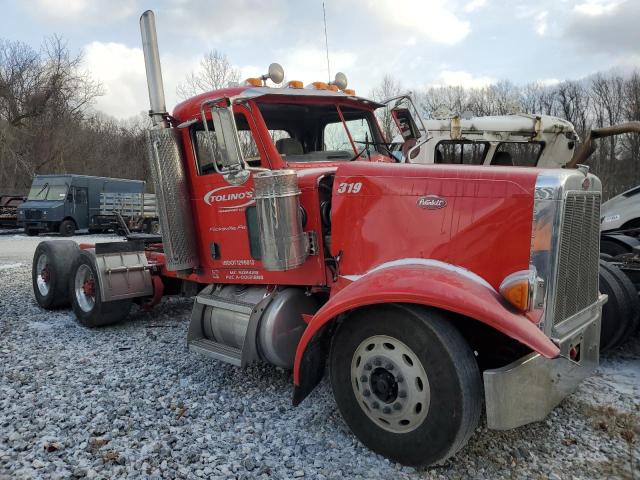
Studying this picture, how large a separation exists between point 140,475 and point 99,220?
22128mm

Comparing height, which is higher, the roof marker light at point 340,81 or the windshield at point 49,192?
the roof marker light at point 340,81

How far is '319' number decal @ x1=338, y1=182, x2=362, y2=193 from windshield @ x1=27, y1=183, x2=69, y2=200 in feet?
71.5

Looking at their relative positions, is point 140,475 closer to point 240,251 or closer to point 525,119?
point 240,251

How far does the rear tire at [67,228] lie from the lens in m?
21.9

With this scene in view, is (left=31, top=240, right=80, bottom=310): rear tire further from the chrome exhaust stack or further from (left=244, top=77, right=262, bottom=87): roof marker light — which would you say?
(left=244, top=77, right=262, bottom=87): roof marker light

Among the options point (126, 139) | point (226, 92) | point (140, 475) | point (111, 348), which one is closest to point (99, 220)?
point (111, 348)

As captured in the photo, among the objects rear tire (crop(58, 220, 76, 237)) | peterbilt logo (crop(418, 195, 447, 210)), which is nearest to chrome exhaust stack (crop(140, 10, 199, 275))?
peterbilt logo (crop(418, 195, 447, 210))

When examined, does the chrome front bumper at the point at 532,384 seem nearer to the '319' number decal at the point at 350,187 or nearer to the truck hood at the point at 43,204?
the '319' number decal at the point at 350,187

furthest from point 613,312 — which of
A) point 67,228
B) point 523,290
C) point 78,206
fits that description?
point 78,206

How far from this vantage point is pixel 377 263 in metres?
3.49

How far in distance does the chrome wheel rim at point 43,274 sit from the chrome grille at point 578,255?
22.8 feet

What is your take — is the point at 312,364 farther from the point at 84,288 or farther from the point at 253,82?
the point at 84,288

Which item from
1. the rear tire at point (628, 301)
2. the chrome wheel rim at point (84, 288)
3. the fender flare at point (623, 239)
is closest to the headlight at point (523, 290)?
the rear tire at point (628, 301)

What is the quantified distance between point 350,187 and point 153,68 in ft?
7.83
